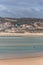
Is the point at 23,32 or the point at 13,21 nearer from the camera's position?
the point at 13,21

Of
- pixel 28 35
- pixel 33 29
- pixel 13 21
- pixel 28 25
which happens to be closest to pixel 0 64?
pixel 13 21

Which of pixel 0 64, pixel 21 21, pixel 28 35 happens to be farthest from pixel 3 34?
pixel 0 64

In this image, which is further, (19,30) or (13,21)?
(19,30)

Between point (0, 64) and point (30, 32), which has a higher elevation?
point (30, 32)

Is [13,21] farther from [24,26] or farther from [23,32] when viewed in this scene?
[23,32]

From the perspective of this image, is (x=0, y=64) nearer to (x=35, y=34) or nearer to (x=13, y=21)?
(x=13, y=21)

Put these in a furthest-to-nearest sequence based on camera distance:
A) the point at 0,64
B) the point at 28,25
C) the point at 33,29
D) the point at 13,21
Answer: the point at 33,29, the point at 28,25, the point at 13,21, the point at 0,64

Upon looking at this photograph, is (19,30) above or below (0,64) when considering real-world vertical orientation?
above

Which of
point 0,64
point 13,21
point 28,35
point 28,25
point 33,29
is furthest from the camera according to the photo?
point 28,35

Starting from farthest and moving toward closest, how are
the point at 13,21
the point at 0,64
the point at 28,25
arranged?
the point at 28,25 < the point at 13,21 < the point at 0,64
